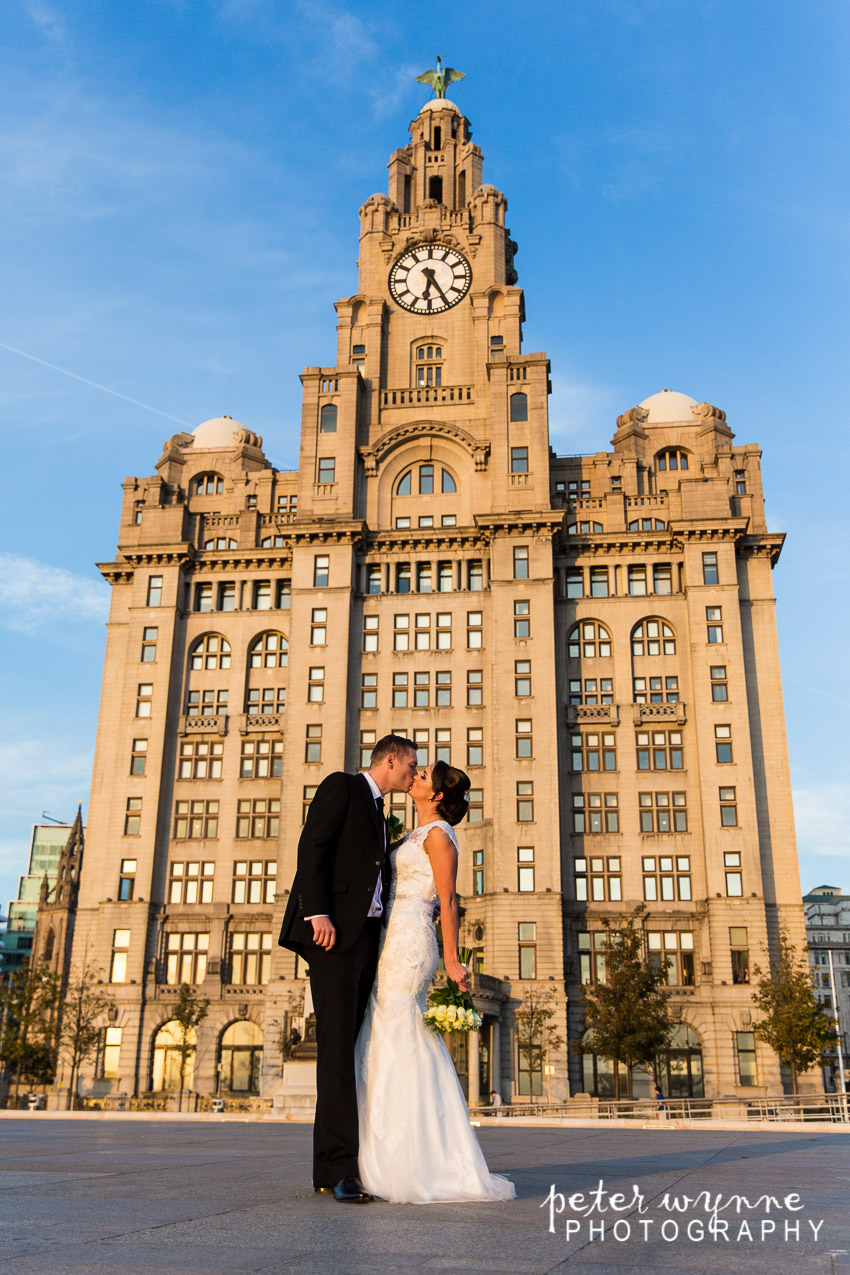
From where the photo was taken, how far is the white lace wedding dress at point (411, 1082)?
7906 mm

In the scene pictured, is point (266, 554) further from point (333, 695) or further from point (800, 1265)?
point (800, 1265)

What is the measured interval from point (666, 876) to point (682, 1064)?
33.8ft

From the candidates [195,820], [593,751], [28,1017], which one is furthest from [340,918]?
[195,820]

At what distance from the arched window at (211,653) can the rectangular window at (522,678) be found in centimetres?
1948

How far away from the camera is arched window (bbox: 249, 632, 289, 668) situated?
74.8 meters

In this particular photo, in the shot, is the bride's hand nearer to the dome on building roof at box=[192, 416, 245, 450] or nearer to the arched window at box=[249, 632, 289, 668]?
the arched window at box=[249, 632, 289, 668]

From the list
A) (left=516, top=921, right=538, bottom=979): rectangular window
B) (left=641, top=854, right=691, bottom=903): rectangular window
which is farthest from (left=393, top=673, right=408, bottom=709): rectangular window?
(left=641, top=854, right=691, bottom=903): rectangular window

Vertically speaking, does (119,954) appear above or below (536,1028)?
above

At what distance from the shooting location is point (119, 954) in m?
68.8

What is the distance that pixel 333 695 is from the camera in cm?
7050

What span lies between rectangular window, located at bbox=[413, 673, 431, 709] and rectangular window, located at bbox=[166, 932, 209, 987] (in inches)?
752

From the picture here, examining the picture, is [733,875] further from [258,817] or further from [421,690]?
[258,817]

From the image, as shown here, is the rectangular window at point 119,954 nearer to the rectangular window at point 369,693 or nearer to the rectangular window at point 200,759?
the rectangular window at point 200,759

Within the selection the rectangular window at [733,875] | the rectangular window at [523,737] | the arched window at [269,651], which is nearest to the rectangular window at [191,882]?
the arched window at [269,651]
